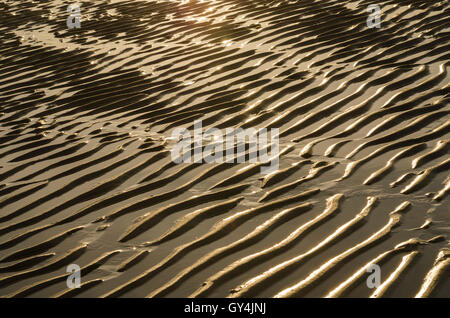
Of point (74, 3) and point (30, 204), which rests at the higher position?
point (74, 3)

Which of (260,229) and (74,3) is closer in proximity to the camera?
(260,229)

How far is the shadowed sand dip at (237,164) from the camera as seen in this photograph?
3.04 m

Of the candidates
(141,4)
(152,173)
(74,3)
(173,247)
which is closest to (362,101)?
(152,173)

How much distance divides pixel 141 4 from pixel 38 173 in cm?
567

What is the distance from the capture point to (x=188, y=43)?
7.20 m

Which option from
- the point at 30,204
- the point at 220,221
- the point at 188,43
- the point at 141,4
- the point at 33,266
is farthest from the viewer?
the point at 141,4

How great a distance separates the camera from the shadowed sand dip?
3.04 m

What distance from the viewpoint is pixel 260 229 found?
3.35 metres

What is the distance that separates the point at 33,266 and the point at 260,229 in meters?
1.21

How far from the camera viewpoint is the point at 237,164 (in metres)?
4.18
